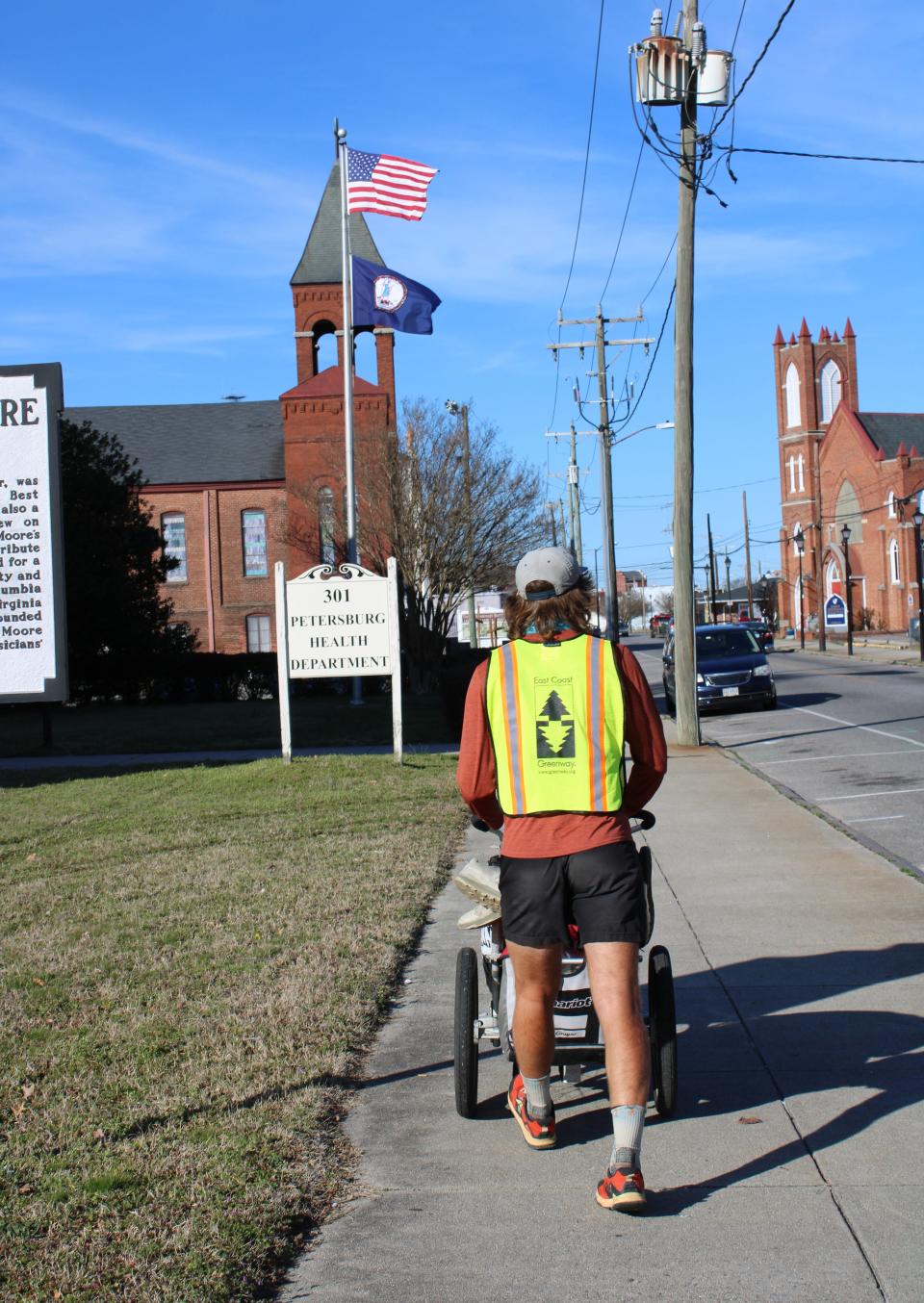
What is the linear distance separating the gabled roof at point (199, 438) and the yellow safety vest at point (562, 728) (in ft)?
183

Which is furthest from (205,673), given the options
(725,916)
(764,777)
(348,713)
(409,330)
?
(725,916)

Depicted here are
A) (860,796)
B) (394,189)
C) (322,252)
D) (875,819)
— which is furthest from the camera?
(322,252)

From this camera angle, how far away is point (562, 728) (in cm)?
397

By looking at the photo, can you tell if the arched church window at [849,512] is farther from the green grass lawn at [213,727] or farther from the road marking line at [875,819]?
the road marking line at [875,819]

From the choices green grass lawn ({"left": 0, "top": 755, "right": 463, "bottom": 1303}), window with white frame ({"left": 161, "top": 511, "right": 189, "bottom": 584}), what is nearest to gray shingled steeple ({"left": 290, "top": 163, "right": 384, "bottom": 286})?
window with white frame ({"left": 161, "top": 511, "right": 189, "bottom": 584})

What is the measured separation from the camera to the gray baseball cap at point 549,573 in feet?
13.7

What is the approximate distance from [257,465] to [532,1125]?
56.9 meters

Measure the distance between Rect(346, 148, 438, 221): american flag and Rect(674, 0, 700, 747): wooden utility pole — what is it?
5.94 metres

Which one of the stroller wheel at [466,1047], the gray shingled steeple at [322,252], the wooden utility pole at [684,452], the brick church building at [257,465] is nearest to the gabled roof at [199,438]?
A: the brick church building at [257,465]

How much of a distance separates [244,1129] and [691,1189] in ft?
4.87

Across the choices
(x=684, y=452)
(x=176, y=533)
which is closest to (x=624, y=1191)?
(x=684, y=452)

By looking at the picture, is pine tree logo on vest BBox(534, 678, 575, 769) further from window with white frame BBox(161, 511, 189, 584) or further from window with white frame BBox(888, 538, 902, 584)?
window with white frame BBox(888, 538, 902, 584)

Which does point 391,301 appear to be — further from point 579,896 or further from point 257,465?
point 257,465

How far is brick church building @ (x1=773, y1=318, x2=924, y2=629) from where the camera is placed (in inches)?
2945
